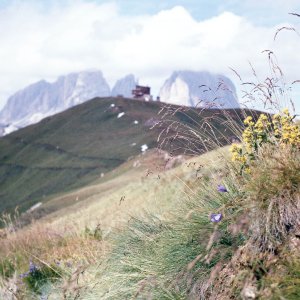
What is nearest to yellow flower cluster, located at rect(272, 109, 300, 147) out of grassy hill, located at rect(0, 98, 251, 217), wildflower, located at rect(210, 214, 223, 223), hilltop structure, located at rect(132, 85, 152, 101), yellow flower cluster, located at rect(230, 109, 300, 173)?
yellow flower cluster, located at rect(230, 109, 300, 173)

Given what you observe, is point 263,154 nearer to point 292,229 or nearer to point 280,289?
point 292,229

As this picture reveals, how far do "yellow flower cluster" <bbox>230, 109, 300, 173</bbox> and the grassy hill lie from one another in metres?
97.5

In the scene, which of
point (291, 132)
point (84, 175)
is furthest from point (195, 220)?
point (84, 175)

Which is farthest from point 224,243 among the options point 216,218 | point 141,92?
point 141,92

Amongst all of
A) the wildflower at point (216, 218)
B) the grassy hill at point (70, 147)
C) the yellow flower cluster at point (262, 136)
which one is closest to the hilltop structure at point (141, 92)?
the grassy hill at point (70, 147)

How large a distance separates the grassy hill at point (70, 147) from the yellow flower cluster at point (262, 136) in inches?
3839

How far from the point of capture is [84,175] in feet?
371

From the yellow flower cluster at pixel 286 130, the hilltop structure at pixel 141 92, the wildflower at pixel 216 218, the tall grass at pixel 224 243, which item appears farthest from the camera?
the hilltop structure at pixel 141 92

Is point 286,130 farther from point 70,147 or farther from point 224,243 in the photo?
point 70,147

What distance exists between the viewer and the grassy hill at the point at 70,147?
4535 inches

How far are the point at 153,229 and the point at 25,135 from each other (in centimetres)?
15311

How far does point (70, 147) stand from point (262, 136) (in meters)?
131

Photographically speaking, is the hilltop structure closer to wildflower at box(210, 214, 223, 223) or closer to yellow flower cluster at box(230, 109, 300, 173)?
yellow flower cluster at box(230, 109, 300, 173)

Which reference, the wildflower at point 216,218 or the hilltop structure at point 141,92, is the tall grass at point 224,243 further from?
the hilltop structure at point 141,92
